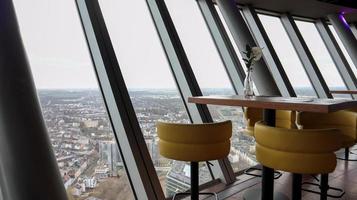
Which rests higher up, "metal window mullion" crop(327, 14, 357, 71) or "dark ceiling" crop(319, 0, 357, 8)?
"dark ceiling" crop(319, 0, 357, 8)

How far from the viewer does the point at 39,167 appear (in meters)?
1.75

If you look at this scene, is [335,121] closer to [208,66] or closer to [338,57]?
[208,66]

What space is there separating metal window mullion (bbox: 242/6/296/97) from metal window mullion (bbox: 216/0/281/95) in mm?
777

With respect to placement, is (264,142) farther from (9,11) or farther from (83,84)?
(9,11)

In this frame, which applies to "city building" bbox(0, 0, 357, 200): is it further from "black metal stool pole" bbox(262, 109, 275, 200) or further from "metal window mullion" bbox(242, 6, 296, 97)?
"metal window mullion" bbox(242, 6, 296, 97)

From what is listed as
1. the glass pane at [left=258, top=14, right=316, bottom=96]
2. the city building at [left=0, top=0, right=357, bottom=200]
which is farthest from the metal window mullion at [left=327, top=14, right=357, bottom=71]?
the city building at [left=0, top=0, right=357, bottom=200]

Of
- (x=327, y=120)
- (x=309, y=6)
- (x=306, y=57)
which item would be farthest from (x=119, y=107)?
(x=309, y=6)

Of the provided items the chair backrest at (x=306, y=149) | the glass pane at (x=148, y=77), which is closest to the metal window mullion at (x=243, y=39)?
the glass pane at (x=148, y=77)

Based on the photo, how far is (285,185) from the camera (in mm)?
3178

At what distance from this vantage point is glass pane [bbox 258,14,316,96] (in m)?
5.54

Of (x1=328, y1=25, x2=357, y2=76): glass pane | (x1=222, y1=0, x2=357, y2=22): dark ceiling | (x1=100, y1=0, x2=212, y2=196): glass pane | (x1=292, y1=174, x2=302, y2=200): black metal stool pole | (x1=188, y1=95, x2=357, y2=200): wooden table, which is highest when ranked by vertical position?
(x1=222, y1=0, x2=357, y2=22): dark ceiling

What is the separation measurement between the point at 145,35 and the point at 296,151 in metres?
2.13

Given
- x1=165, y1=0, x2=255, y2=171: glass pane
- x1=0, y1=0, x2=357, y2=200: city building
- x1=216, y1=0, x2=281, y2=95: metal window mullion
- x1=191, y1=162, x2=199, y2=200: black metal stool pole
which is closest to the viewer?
x1=0, y1=0, x2=357, y2=200: city building

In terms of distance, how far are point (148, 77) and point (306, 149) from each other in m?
1.87
